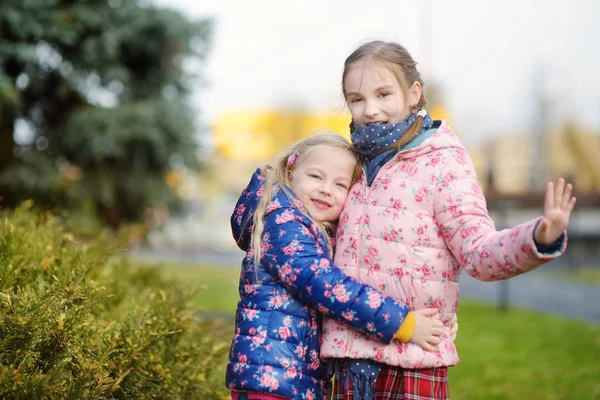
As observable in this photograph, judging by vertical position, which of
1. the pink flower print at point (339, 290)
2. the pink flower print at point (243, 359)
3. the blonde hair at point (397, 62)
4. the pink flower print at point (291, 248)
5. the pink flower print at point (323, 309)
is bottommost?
the pink flower print at point (243, 359)

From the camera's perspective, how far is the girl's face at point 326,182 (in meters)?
2.47

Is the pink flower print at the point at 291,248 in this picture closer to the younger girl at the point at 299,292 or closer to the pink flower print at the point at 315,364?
the younger girl at the point at 299,292

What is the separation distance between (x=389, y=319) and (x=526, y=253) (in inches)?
19.4

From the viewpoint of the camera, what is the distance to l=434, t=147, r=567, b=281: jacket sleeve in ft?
6.37

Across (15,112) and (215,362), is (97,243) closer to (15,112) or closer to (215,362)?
(215,362)

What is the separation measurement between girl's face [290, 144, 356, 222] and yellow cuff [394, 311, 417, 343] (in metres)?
0.51

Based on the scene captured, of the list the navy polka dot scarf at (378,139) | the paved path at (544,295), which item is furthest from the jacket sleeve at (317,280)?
the paved path at (544,295)

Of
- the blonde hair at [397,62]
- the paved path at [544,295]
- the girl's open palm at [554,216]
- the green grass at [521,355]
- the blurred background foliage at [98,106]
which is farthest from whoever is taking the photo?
the paved path at [544,295]

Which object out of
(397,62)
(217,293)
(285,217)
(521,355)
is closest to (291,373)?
(285,217)

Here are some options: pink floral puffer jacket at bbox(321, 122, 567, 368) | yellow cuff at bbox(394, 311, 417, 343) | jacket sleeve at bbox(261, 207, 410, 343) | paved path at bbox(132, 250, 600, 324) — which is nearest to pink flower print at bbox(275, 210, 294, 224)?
jacket sleeve at bbox(261, 207, 410, 343)

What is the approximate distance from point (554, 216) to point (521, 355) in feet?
15.8

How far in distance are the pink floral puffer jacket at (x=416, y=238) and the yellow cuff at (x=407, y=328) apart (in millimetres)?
41

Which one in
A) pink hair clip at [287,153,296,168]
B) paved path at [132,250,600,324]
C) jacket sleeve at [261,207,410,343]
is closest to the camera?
jacket sleeve at [261,207,410,343]

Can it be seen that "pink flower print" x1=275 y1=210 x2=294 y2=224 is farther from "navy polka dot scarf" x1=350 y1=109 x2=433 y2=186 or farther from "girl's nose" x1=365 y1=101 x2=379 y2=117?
"girl's nose" x1=365 y1=101 x2=379 y2=117
